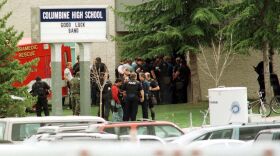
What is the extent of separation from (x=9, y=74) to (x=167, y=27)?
9.81 meters

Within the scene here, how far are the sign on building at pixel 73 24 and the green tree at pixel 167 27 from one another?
33.9ft

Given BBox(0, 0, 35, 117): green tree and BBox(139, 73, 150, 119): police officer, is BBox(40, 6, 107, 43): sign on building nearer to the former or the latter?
BBox(0, 0, 35, 117): green tree

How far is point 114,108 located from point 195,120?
2.90 meters

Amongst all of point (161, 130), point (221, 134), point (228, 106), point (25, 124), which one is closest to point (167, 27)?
point (228, 106)

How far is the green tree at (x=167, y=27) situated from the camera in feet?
115

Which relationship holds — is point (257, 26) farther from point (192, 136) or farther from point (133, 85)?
point (192, 136)

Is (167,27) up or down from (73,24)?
up

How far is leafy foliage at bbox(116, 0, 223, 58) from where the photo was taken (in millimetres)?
35062

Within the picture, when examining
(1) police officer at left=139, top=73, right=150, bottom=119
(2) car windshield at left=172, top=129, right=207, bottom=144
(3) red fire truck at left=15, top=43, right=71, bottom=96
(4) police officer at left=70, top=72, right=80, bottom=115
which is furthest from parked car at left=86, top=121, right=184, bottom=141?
(3) red fire truck at left=15, top=43, right=71, bottom=96

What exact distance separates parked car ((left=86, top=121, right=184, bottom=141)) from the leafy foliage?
16.5 metres

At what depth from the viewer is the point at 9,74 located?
26797 millimetres

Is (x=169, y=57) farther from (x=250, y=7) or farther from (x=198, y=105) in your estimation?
(x=250, y=7)

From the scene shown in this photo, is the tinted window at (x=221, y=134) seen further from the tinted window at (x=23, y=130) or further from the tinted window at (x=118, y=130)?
the tinted window at (x=23, y=130)

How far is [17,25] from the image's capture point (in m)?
41.7
